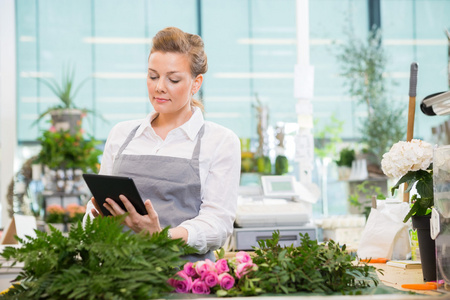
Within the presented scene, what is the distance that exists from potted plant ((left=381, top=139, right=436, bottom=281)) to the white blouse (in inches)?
21.9

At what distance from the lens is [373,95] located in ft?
20.8

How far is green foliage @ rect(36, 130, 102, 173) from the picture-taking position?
4719 mm

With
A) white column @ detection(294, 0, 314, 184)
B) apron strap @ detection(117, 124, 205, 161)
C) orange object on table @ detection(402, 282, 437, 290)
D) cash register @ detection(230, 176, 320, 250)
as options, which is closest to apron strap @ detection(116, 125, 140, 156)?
apron strap @ detection(117, 124, 205, 161)

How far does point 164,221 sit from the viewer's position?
6.23 ft

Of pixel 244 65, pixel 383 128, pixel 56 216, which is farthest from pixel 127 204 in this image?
pixel 244 65

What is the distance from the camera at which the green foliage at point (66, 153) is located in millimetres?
4719

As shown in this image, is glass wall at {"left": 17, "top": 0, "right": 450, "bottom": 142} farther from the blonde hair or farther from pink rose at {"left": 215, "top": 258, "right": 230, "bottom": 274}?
pink rose at {"left": 215, "top": 258, "right": 230, "bottom": 274}

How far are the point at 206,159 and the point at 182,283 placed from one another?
0.64 meters

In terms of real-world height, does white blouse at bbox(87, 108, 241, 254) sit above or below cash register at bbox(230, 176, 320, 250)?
above

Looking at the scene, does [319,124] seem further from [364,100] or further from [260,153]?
[260,153]

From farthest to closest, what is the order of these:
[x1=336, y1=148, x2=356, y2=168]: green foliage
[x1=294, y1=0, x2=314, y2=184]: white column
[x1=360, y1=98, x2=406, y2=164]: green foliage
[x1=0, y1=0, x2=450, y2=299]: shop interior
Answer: [x1=0, y1=0, x2=450, y2=299]: shop interior, [x1=360, y1=98, x2=406, y2=164]: green foliage, [x1=336, y1=148, x2=356, y2=168]: green foliage, [x1=294, y1=0, x2=314, y2=184]: white column

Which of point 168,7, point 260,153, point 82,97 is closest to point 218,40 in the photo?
point 168,7

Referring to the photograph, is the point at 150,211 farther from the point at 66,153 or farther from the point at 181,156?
the point at 66,153

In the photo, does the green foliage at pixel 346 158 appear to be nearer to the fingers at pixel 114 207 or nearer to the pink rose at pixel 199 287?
the fingers at pixel 114 207
